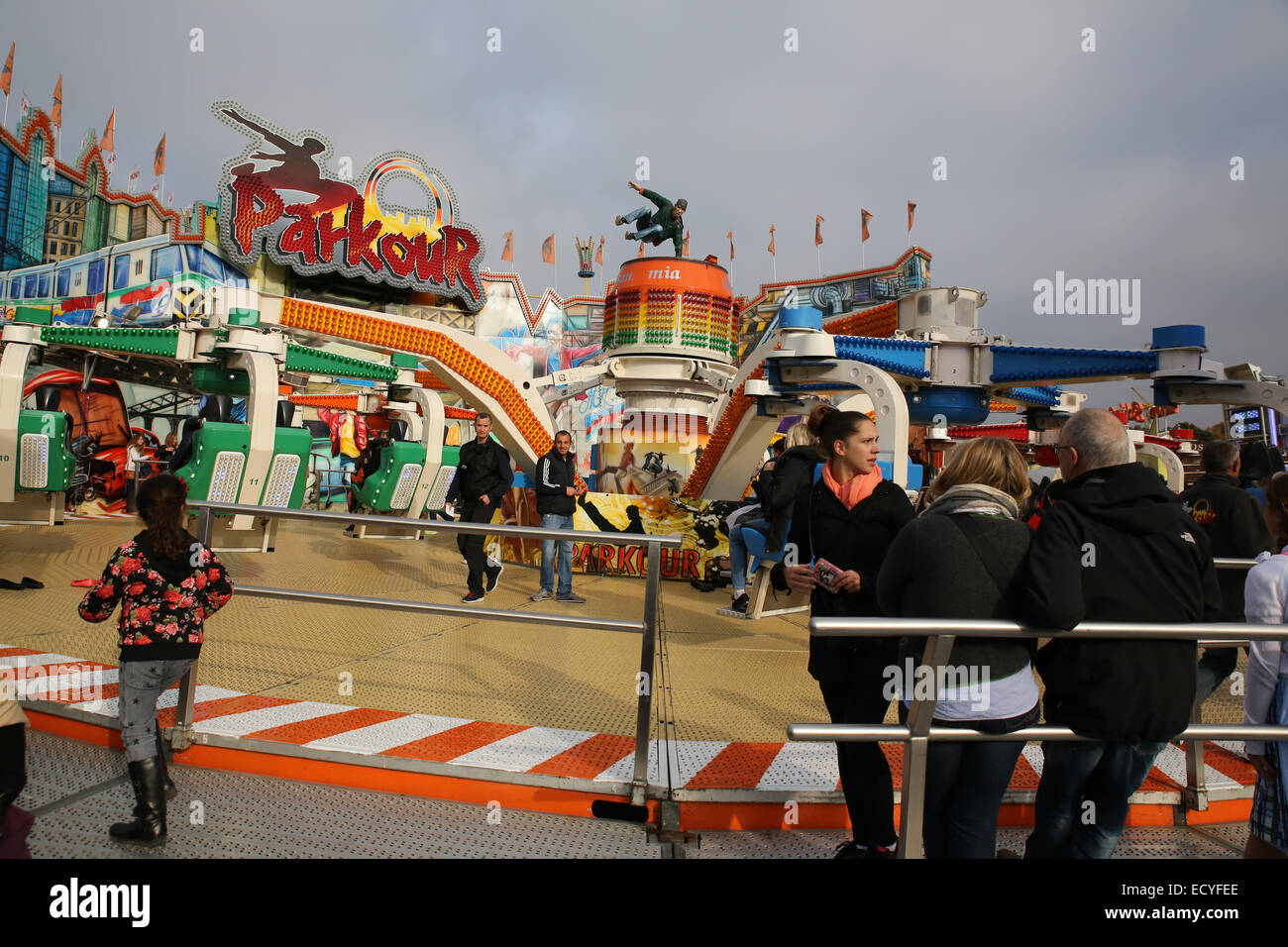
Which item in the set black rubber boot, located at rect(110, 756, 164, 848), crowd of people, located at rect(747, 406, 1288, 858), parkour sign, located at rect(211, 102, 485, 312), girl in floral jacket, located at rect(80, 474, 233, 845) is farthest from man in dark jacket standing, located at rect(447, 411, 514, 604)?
parkour sign, located at rect(211, 102, 485, 312)

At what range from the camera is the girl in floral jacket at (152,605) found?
9.07 feet

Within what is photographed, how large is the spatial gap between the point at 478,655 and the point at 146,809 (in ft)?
8.55

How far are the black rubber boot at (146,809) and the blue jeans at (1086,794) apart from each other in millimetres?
2821

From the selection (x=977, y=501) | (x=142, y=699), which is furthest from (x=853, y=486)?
(x=142, y=699)

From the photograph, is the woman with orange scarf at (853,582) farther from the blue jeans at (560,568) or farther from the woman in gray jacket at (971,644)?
the blue jeans at (560,568)

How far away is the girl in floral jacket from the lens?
109 inches

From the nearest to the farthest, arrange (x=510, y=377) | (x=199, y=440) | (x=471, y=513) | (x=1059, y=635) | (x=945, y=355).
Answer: (x=1059, y=635), (x=471, y=513), (x=199, y=440), (x=945, y=355), (x=510, y=377)

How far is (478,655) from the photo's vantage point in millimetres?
5141

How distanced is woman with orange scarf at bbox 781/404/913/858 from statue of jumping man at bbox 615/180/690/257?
1339 centimetres

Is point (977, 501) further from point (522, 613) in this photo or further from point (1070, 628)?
point (522, 613)

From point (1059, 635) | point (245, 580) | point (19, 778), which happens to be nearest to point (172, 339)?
point (245, 580)

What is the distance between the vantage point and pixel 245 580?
7422mm
